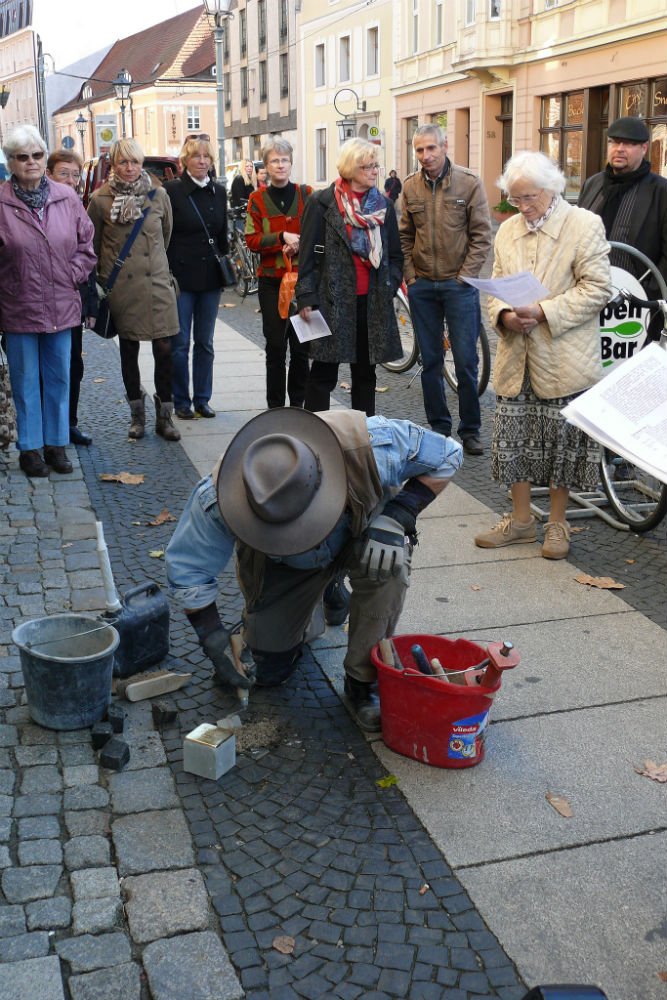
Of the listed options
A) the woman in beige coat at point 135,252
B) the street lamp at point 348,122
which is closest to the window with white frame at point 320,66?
the street lamp at point 348,122

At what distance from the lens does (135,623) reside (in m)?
4.02

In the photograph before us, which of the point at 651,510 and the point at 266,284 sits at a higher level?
the point at 266,284

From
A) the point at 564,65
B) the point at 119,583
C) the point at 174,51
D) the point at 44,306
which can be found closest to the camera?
the point at 119,583

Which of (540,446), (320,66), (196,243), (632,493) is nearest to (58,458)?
(196,243)

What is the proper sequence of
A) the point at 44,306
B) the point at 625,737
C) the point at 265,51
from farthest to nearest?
the point at 265,51 < the point at 44,306 < the point at 625,737

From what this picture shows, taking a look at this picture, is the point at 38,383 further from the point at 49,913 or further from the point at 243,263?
the point at 243,263

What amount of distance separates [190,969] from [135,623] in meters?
1.61

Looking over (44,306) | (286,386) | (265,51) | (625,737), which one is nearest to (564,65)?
(286,386)

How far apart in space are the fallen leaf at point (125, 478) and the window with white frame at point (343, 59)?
3982 cm

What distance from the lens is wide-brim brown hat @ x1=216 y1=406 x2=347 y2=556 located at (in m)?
3.07

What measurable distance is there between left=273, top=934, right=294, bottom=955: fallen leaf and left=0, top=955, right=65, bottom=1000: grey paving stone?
0.53 metres

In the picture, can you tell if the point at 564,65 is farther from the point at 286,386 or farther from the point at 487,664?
the point at 487,664

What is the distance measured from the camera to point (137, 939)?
8.89 feet

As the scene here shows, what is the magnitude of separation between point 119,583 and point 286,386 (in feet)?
11.2
